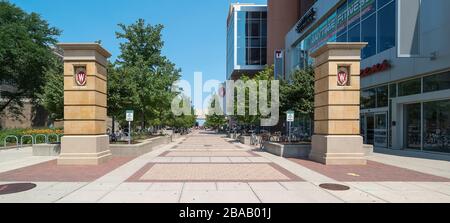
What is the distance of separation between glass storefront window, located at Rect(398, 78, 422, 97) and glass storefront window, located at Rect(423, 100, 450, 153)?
0.98 metres

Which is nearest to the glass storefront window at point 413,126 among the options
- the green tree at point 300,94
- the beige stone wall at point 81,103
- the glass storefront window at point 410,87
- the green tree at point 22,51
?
the glass storefront window at point 410,87

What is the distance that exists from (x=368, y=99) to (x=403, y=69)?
5160mm

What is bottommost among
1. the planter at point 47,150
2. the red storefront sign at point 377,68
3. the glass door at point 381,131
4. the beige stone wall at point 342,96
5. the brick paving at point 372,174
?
the brick paving at point 372,174

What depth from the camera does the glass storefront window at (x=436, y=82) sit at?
1906cm

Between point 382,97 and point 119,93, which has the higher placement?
point 382,97

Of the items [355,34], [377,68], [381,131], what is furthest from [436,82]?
[355,34]

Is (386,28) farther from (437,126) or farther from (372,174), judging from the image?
(372,174)

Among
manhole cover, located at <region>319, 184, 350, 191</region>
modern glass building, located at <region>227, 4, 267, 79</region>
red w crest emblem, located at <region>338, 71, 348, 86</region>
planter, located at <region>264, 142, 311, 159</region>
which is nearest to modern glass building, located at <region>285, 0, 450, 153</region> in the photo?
red w crest emblem, located at <region>338, 71, 348, 86</region>

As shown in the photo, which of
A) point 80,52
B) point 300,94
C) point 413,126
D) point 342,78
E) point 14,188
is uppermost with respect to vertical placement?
point 80,52

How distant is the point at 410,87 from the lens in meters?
22.1

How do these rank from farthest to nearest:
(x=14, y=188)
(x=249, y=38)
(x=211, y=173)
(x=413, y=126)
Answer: (x=249, y=38) → (x=413, y=126) → (x=211, y=173) → (x=14, y=188)

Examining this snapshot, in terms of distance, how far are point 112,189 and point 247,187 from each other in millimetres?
3157

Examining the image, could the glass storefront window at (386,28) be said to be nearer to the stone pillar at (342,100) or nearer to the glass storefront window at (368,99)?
the glass storefront window at (368,99)

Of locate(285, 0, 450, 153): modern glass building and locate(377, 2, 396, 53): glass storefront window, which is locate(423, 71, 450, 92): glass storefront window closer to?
locate(285, 0, 450, 153): modern glass building
